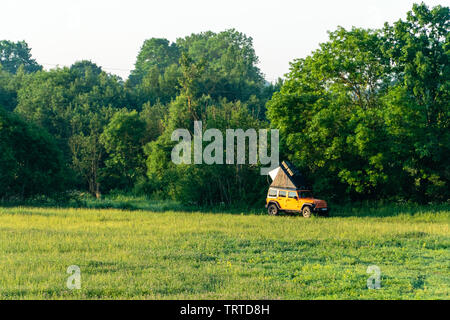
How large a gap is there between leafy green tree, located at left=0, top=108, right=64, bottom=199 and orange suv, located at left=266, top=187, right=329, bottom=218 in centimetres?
1780

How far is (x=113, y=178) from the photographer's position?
170ft

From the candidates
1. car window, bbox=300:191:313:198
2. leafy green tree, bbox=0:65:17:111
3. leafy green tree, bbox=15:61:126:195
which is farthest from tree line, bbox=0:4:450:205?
leafy green tree, bbox=0:65:17:111

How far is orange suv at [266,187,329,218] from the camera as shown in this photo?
97.5ft

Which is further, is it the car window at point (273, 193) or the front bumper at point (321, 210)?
the car window at point (273, 193)

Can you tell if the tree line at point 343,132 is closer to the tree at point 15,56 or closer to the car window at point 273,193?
the car window at point 273,193

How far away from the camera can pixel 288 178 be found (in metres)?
31.1

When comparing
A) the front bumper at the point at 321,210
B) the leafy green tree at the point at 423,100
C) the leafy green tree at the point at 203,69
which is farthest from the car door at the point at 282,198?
the leafy green tree at the point at 203,69

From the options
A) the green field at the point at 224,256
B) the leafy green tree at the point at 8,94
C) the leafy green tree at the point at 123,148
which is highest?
the leafy green tree at the point at 8,94

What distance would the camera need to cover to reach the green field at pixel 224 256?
12.2m

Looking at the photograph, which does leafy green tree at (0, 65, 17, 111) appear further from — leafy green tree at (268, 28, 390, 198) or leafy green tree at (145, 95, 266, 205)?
leafy green tree at (268, 28, 390, 198)

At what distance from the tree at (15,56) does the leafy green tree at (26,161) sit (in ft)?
235

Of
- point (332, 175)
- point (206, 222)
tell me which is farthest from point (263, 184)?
point (206, 222)

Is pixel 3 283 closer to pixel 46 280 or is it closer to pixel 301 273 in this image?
pixel 46 280

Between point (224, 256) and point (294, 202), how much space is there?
45.5 ft
